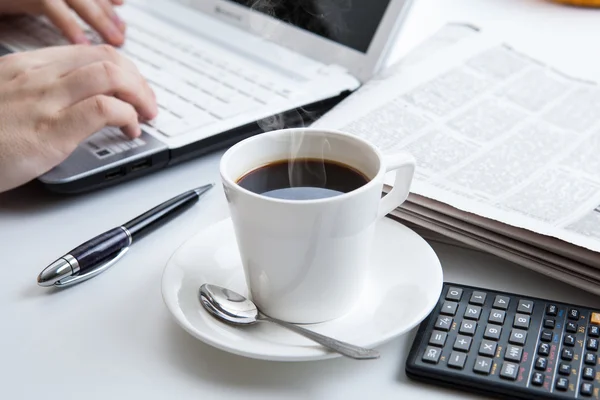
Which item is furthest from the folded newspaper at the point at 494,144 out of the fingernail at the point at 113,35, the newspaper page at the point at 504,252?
the fingernail at the point at 113,35

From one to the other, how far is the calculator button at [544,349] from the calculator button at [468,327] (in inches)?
1.8

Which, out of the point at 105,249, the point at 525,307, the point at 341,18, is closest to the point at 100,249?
the point at 105,249

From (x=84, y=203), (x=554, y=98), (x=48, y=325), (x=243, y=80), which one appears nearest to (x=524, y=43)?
(x=554, y=98)

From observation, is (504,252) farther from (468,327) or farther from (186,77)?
(186,77)

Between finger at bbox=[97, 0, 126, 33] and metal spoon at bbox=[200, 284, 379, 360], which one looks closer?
metal spoon at bbox=[200, 284, 379, 360]

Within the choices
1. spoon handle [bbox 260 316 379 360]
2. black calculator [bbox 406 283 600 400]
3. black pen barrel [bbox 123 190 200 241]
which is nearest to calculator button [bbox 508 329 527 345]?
black calculator [bbox 406 283 600 400]

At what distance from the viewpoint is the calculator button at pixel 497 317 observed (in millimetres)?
494

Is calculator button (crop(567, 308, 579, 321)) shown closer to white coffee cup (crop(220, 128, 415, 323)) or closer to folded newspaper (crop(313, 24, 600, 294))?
folded newspaper (crop(313, 24, 600, 294))

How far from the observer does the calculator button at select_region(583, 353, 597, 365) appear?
45 cm

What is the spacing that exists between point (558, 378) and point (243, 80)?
20.7 inches

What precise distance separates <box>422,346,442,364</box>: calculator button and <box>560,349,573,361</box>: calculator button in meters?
0.08

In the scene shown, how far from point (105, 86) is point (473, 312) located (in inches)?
16.7

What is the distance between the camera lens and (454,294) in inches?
20.6

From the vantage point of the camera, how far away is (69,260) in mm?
554
